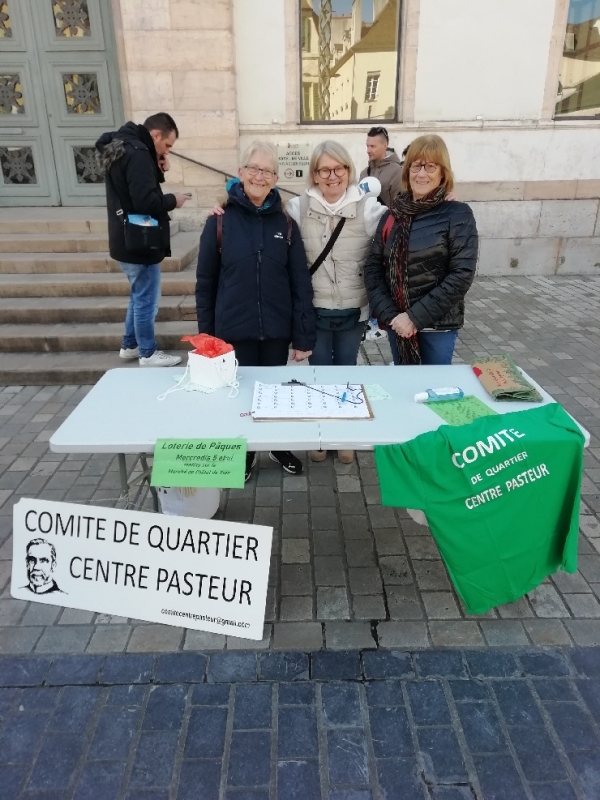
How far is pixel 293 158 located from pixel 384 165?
2001mm

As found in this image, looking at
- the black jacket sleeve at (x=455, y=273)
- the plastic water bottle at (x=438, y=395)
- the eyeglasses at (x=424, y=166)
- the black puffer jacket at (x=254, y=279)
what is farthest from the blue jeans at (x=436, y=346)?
the eyeglasses at (x=424, y=166)

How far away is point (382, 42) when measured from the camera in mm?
7445

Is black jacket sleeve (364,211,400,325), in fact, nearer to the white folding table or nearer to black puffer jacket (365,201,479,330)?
black puffer jacket (365,201,479,330)

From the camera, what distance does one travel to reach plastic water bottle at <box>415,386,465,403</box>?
2471mm

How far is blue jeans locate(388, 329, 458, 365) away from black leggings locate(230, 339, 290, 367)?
0.65 metres

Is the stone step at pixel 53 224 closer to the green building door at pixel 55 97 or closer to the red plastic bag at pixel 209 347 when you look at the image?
the green building door at pixel 55 97

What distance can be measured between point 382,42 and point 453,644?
25.0ft

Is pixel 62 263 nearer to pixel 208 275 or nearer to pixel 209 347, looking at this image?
pixel 208 275

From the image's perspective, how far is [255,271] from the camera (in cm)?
293

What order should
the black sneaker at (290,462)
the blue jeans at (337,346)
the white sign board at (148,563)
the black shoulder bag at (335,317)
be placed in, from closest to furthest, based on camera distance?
the white sign board at (148,563) → the black shoulder bag at (335,317) → the blue jeans at (337,346) → the black sneaker at (290,462)

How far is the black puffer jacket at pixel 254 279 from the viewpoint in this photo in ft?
9.53

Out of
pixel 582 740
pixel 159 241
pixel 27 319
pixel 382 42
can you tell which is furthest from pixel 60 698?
pixel 382 42

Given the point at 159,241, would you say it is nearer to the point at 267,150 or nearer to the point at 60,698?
the point at 267,150

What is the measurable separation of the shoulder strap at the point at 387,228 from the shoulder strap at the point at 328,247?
22 centimetres
